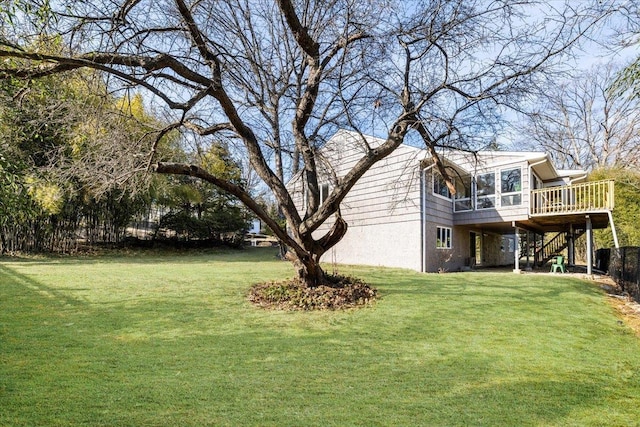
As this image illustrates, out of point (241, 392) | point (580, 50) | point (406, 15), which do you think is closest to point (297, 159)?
point (406, 15)

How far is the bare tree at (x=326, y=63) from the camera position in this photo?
4695 mm

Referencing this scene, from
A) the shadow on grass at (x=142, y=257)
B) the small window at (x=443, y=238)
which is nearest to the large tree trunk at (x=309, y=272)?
the small window at (x=443, y=238)

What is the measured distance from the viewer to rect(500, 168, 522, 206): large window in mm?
13492

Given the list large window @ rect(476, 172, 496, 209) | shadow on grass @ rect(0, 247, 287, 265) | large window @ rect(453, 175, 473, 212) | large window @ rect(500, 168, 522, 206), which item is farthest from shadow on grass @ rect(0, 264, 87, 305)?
large window @ rect(500, 168, 522, 206)

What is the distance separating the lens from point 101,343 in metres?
4.33

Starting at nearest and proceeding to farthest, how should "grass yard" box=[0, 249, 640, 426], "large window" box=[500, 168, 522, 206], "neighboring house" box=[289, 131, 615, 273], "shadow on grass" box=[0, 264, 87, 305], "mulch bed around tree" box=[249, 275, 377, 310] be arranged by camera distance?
1. "grass yard" box=[0, 249, 640, 426]
2. "shadow on grass" box=[0, 264, 87, 305]
3. "mulch bed around tree" box=[249, 275, 377, 310]
4. "neighboring house" box=[289, 131, 615, 273]
5. "large window" box=[500, 168, 522, 206]

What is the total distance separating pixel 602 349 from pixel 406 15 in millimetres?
5986

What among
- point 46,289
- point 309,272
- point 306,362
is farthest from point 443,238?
point 46,289

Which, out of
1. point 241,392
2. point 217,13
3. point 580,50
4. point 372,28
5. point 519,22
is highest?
point 217,13

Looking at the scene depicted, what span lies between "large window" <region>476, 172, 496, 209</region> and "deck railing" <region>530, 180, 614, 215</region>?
1553 mm

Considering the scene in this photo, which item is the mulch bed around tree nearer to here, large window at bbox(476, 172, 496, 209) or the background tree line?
the background tree line

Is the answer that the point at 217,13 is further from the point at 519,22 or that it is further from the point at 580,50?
the point at 580,50

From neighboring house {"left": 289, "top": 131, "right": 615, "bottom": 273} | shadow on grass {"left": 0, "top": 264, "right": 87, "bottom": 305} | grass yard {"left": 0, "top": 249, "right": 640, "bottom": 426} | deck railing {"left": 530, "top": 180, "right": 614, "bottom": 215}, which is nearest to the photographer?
grass yard {"left": 0, "top": 249, "right": 640, "bottom": 426}

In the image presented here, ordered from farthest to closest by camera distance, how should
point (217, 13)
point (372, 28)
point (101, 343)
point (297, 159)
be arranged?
1. point (297, 159)
2. point (217, 13)
3. point (372, 28)
4. point (101, 343)
